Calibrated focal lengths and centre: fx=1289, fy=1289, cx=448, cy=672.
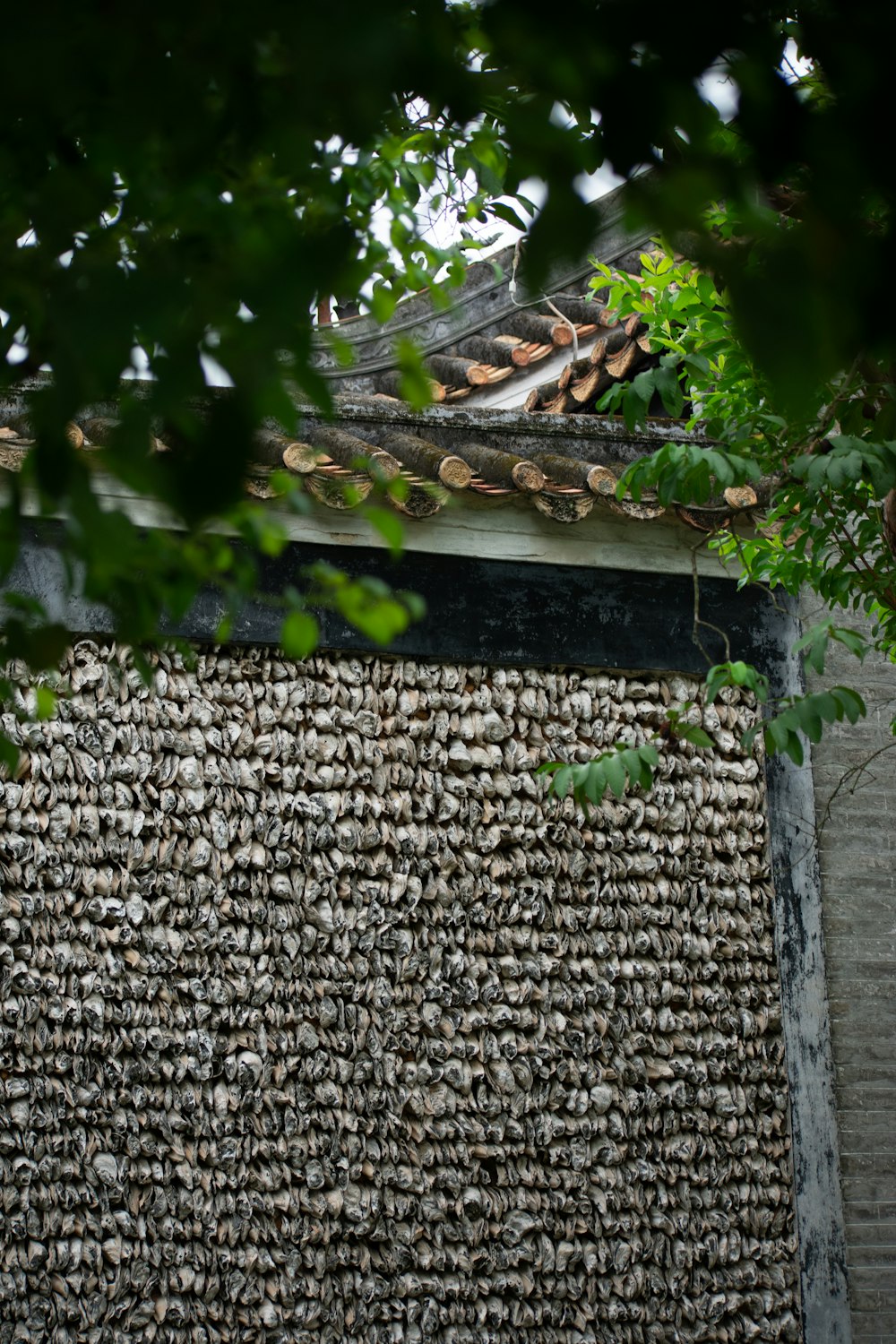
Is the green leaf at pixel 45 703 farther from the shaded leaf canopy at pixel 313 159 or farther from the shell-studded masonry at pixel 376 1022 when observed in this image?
the shell-studded masonry at pixel 376 1022

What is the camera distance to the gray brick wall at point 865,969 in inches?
158

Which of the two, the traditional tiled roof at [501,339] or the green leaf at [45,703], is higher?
the traditional tiled roof at [501,339]

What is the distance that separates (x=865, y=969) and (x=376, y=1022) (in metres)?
1.67

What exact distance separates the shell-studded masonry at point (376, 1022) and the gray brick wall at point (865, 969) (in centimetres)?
25

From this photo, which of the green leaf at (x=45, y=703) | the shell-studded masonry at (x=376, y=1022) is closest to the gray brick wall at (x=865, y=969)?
the shell-studded masonry at (x=376, y=1022)

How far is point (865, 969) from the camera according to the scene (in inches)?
166

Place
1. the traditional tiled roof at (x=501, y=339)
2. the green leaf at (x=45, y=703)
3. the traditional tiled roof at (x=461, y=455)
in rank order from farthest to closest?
the traditional tiled roof at (x=501, y=339) < the traditional tiled roof at (x=461, y=455) < the green leaf at (x=45, y=703)

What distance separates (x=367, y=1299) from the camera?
3447 millimetres

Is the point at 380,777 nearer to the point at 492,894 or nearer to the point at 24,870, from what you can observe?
the point at 492,894

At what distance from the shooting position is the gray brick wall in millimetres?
4004

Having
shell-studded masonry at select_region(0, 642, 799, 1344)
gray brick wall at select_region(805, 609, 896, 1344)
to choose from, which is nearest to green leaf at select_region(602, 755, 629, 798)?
shell-studded masonry at select_region(0, 642, 799, 1344)

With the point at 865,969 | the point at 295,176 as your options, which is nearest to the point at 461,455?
the point at 865,969

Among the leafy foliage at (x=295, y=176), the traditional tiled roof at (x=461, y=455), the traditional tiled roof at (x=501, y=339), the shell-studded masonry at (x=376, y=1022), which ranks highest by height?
the traditional tiled roof at (x=501, y=339)

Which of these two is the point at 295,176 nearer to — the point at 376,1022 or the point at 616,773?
the point at 616,773
